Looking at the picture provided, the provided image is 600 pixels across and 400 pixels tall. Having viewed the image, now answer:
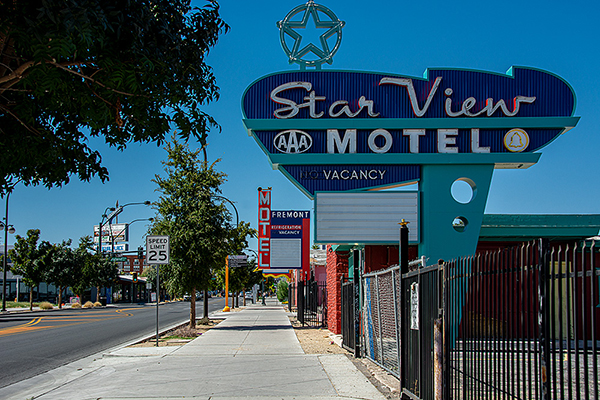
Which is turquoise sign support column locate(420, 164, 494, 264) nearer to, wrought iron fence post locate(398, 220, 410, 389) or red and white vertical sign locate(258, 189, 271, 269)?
wrought iron fence post locate(398, 220, 410, 389)

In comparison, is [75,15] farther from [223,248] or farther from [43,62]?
[223,248]

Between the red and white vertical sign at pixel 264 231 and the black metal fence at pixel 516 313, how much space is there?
2395cm

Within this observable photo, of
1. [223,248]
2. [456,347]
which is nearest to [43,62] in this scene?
[456,347]

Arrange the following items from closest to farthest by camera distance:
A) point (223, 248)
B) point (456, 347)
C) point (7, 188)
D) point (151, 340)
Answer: point (456, 347)
point (7, 188)
point (151, 340)
point (223, 248)

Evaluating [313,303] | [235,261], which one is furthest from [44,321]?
[313,303]

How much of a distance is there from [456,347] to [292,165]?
10.8 metres

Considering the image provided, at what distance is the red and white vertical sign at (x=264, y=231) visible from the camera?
30.6 meters

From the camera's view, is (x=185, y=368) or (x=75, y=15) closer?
(x=75, y=15)

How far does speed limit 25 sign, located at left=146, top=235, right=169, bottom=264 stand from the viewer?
16781 mm

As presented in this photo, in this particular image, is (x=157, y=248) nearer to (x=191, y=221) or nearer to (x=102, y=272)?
(x=191, y=221)

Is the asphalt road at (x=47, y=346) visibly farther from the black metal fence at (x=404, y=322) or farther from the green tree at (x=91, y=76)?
the black metal fence at (x=404, y=322)

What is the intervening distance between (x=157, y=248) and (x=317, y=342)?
5.73 metres

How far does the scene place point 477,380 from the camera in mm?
5797

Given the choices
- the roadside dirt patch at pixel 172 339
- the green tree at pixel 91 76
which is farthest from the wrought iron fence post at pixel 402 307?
the roadside dirt patch at pixel 172 339
